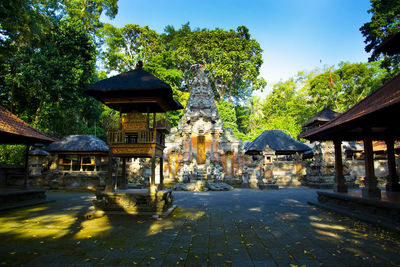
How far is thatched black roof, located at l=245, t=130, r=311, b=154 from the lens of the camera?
2095 centimetres

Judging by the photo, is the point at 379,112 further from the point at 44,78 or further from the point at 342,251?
the point at 44,78

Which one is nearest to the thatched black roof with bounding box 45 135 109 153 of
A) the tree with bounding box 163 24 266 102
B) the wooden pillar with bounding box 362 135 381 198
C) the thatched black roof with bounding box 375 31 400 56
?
the wooden pillar with bounding box 362 135 381 198

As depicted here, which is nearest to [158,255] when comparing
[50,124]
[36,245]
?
[36,245]

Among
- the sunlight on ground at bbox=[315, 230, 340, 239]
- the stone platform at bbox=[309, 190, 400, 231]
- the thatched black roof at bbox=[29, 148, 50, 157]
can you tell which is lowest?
the sunlight on ground at bbox=[315, 230, 340, 239]

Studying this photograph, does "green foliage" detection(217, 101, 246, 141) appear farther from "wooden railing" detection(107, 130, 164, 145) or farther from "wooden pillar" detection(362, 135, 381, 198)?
"wooden railing" detection(107, 130, 164, 145)

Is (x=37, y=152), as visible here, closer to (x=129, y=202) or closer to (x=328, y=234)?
(x=129, y=202)

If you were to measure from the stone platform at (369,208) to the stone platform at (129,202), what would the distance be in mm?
5799

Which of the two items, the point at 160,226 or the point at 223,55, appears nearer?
the point at 160,226

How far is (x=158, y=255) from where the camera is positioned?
152 inches

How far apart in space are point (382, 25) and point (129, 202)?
18546mm

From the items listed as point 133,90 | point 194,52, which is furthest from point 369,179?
point 194,52

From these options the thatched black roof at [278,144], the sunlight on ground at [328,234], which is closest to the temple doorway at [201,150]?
the thatched black roof at [278,144]

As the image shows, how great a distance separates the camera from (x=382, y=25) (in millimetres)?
14906

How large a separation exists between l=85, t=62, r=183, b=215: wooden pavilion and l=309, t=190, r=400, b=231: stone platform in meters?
6.07
